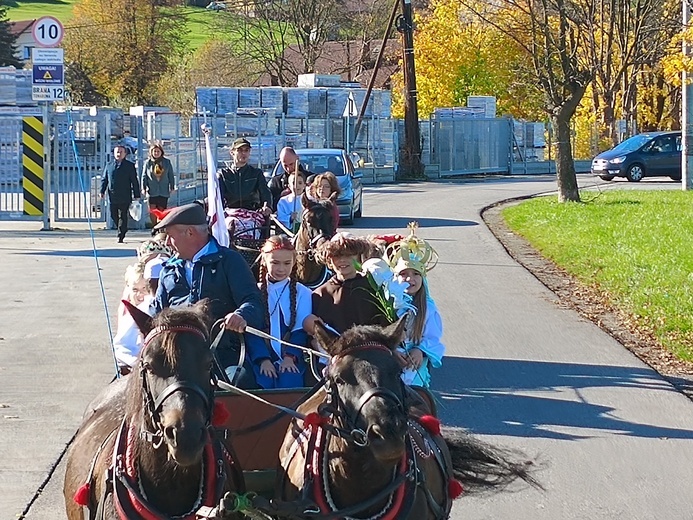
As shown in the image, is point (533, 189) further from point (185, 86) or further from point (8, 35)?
point (8, 35)

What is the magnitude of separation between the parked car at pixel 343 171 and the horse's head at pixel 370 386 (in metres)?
18.8

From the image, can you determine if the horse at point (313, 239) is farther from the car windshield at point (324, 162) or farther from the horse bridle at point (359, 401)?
the car windshield at point (324, 162)

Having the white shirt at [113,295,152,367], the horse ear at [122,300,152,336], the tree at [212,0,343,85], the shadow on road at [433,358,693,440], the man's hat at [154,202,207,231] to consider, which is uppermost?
the tree at [212,0,343,85]

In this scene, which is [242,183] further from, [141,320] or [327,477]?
[327,477]

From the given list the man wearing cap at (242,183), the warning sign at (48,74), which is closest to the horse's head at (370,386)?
the man wearing cap at (242,183)

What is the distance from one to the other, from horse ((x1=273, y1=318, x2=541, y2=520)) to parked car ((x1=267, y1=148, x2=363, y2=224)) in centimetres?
1856

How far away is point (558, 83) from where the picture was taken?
28.3 metres

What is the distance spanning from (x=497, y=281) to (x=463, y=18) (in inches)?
1523

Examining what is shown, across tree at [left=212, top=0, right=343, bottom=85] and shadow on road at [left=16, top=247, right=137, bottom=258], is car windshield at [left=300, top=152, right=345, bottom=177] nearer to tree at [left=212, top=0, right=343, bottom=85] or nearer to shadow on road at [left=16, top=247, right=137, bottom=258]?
shadow on road at [left=16, top=247, right=137, bottom=258]

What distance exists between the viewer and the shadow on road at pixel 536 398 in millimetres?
8484

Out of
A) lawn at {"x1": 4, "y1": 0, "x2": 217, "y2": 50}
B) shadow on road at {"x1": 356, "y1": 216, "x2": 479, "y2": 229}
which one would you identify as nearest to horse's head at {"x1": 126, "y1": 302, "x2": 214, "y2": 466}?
shadow on road at {"x1": 356, "y1": 216, "x2": 479, "y2": 229}

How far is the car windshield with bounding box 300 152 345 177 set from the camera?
2483 cm

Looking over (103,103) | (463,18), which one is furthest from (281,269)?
(103,103)

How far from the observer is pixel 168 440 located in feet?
12.9
